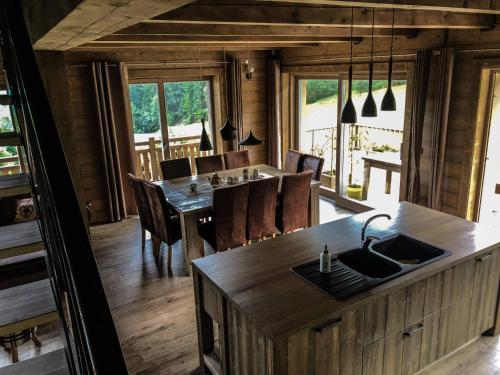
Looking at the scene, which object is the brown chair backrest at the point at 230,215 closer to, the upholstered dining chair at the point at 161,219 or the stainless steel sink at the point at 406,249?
the upholstered dining chair at the point at 161,219

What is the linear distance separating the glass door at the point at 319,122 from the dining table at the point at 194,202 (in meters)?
1.80

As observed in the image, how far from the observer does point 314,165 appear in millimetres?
5566

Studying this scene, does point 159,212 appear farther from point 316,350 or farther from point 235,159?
point 316,350

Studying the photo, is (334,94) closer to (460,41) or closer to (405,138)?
(405,138)

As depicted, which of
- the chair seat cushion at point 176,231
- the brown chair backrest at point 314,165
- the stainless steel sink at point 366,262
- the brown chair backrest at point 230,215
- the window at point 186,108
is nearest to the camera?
the stainless steel sink at point 366,262

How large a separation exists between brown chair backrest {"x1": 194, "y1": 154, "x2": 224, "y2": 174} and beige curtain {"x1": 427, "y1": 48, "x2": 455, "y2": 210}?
2844 mm

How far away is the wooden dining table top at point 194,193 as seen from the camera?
4.46 m

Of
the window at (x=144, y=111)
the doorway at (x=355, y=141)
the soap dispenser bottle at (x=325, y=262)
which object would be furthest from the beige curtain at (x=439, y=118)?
the window at (x=144, y=111)

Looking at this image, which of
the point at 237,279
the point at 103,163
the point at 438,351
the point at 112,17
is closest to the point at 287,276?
the point at 237,279

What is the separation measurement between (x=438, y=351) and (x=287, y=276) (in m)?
1.29

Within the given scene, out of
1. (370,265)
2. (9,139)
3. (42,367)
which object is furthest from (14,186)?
(370,265)

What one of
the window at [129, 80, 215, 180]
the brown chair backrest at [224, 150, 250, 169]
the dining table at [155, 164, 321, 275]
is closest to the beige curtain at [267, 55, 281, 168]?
the window at [129, 80, 215, 180]

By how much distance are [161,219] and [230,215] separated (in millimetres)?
787

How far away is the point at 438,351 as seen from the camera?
9.80 feet
